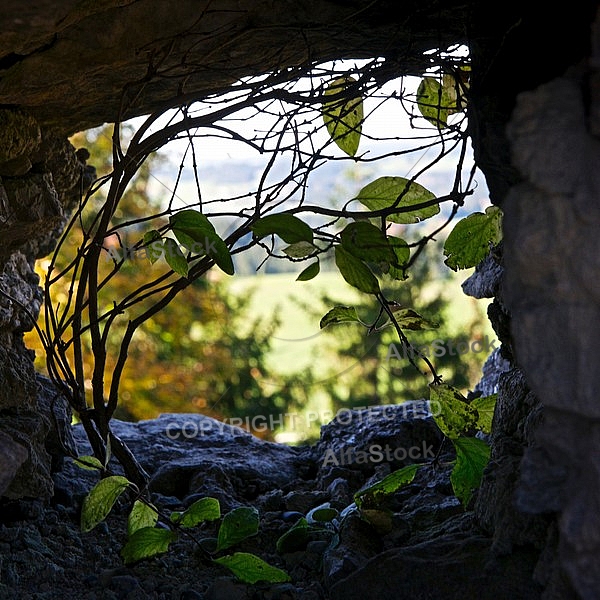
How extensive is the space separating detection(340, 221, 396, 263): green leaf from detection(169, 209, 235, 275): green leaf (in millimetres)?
191

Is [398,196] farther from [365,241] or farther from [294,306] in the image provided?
[294,306]

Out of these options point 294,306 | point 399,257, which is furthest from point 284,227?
point 294,306

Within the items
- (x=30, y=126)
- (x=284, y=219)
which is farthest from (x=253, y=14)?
(x=30, y=126)

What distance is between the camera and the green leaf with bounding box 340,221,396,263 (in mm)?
1225

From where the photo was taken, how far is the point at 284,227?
124 cm

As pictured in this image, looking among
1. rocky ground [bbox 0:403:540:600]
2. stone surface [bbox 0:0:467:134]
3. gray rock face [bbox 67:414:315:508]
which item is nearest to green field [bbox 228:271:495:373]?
gray rock face [bbox 67:414:315:508]

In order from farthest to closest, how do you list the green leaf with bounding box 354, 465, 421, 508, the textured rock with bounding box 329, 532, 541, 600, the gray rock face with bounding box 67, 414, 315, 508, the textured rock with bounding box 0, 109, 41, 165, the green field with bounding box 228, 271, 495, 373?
1. the green field with bounding box 228, 271, 495, 373
2. the gray rock face with bounding box 67, 414, 315, 508
3. the textured rock with bounding box 0, 109, 41, 165
4. the green leaf with bounding box 354, 465, 421, 508
5. the textured rock with bounding box 329, 532, 541, 600

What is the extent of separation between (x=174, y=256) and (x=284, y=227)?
22 centimetres

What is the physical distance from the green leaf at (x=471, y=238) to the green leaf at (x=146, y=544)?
65 cm

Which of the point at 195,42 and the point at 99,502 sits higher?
the point at 195,42

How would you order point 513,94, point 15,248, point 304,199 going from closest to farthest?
point 513,94
point 304,199
point 15,248

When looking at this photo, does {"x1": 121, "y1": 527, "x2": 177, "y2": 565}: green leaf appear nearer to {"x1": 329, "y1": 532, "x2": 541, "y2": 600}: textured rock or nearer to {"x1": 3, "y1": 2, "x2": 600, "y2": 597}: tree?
{"x1": 329, "y1": 532, "x2": 541, "y2": 600}: textured rock

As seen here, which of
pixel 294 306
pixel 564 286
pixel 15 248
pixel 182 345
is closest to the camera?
pixel 564 286

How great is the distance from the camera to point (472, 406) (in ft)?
4.51
